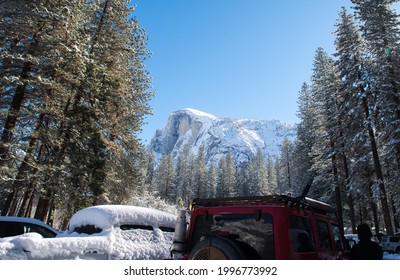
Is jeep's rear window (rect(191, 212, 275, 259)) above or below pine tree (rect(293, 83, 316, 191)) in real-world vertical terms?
below

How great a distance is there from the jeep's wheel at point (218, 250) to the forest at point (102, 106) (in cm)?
1122

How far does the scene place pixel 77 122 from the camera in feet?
55.2

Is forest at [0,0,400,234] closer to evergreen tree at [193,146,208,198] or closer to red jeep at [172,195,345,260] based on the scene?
red jeep at [172,195,345,260]

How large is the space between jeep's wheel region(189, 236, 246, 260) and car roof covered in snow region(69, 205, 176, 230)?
195 inches

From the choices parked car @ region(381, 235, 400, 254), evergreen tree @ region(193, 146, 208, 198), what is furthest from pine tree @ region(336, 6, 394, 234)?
evergreen tree @ region(193, 146, 208, 198)

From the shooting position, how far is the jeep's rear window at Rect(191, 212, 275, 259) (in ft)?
12.5

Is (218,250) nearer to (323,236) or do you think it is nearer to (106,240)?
(323,236)

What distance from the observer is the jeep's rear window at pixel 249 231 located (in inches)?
150

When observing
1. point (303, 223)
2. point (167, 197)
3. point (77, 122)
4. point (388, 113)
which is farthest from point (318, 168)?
point (167, 197)

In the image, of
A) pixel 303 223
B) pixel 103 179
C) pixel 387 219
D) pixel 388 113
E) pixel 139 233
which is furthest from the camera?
pixel 388 113

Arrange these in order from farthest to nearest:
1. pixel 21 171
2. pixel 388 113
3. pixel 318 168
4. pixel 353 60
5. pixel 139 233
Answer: pixel 318 168 < pixel 353 60 < pixel 388 113 < pixel 21 171 < pixel 139 233

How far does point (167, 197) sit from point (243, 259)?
267 ft

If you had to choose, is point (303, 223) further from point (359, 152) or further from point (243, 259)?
point (359, 152)

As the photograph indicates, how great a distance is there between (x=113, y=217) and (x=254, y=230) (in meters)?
5.42
